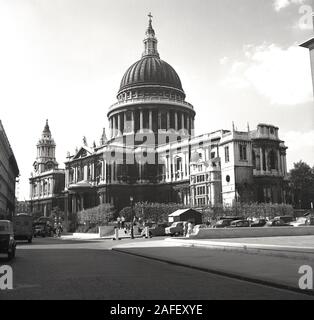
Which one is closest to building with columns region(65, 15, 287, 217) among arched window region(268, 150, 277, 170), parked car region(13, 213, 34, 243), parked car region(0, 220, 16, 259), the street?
arched window region(268, 150, 277, 170)

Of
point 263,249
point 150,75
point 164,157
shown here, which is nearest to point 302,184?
point 164,157

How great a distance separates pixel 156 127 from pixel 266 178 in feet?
115

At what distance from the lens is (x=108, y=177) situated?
338 feet

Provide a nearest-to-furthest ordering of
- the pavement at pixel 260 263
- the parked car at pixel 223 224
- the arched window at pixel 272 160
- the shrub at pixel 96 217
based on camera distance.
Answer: the pavement at pixel 260 263 < the parked car at pixel 223 224 < the shrub at pixel 96 217 < the arched window at pixel 272 160

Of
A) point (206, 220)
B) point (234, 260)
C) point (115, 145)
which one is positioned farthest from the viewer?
point (115, 145)

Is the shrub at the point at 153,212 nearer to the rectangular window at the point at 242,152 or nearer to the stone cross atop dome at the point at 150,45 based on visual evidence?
the rectangular window at the point at 242,152

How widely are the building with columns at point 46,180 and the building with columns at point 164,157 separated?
828 inches

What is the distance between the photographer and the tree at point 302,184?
9994cm

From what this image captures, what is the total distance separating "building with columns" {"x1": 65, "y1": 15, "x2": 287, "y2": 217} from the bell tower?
36.0m

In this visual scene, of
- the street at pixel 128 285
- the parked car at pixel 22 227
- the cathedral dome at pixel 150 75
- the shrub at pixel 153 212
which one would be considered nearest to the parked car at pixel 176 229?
the parked car at pixel 22 227

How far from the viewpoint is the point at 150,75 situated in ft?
381
